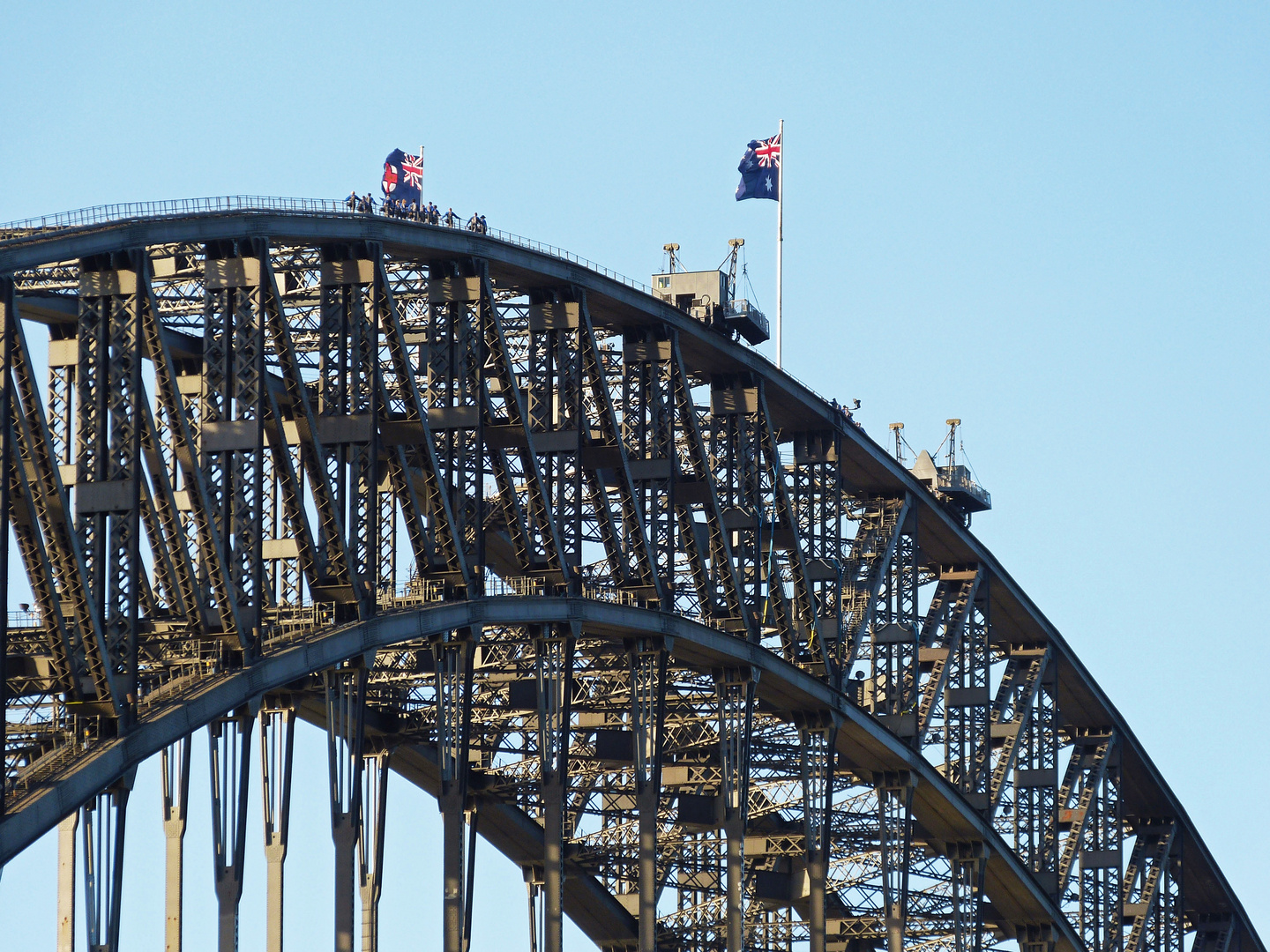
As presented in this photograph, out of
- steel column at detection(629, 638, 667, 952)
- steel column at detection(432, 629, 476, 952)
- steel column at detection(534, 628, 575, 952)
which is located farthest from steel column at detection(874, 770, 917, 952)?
steel column at detection(432, 629, 476, 952)

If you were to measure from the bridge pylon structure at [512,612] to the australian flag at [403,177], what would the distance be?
2.89 meters

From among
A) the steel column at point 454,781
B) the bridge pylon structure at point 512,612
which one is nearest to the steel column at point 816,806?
the bridge pylon structure at point 512,612

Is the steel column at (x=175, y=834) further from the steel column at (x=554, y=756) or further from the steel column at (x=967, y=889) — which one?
the steel column at (x=967, y=889)

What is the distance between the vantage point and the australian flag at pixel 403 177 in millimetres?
84750

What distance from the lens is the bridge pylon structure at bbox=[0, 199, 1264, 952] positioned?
6375 centimetres

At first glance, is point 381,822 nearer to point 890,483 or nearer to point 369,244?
point 369,244

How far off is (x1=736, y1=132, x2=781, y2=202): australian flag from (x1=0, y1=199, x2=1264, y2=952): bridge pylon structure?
9.23m

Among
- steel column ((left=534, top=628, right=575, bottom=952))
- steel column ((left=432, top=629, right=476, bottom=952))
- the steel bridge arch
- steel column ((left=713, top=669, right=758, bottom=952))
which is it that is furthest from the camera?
steel column ((left=713, top=669, right=758, bottom=952))

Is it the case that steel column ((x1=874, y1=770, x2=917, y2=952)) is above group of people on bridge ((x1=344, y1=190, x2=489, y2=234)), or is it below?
below

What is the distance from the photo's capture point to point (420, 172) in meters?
85.6

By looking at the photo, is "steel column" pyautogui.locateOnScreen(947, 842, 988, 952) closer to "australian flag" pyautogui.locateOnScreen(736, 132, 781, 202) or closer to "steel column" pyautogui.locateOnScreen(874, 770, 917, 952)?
"steel column" pyautogui.locateOnScreen(874, 770, 917, 952)

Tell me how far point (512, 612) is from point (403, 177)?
14840 mm

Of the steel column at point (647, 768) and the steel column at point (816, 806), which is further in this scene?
the steel column at point (816, 806)

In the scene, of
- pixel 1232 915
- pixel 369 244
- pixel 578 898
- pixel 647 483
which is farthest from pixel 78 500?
pixel 1232 915
